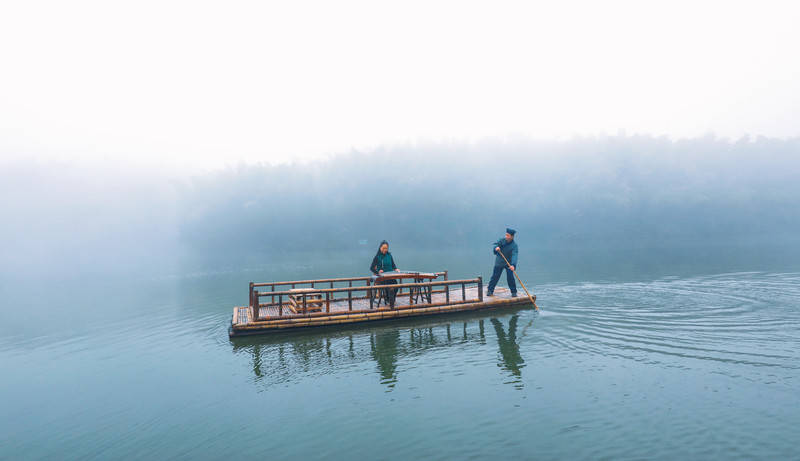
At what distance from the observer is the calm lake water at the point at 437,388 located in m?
7.04

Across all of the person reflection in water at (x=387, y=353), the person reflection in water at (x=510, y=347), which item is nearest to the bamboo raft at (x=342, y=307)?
the person reflection in water at (x=387, y=353)

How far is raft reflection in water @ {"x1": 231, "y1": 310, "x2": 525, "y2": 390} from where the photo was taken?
10.8 m

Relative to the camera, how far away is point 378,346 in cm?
1298

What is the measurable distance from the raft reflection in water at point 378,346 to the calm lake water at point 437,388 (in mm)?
76

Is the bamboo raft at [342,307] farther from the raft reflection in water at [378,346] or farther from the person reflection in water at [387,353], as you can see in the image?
the person reflection in water at [387,353]

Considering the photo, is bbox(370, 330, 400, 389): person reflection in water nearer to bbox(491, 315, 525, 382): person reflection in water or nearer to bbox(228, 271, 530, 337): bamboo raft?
bbox(228, 271, 530, 337): bamboo raft

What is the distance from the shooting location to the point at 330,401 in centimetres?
892

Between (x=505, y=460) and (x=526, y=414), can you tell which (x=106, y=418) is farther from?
(x=526, y=414)

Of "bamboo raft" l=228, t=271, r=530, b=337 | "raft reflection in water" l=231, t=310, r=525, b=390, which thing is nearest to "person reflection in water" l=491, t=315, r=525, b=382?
"raft reflection in water" l=231, t=310, r=525, b=390

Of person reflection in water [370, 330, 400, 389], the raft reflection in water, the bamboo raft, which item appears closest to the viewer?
person reflection in water [370, 330, 400, 389]

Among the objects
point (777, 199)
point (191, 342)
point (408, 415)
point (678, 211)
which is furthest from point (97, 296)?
point (777, 199)

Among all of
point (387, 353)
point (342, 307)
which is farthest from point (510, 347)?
point (342, 307)

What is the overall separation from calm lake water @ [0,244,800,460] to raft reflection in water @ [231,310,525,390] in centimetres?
8

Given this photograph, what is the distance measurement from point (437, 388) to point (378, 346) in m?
3.96
